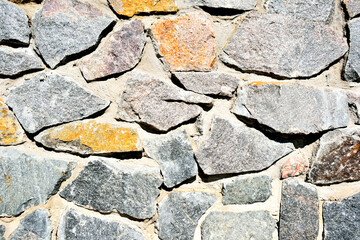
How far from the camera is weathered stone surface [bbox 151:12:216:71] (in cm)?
95

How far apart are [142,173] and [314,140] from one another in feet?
1.88

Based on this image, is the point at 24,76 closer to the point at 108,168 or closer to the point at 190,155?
the point at 108,168

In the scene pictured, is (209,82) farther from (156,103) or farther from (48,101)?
(48,101)

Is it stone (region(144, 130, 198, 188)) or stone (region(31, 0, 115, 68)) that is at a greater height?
stone (region(31, 0, 115, 68))

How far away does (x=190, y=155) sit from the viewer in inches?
39.0

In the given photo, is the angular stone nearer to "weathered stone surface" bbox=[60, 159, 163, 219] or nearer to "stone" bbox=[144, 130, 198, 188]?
"weathered stone surface" bbox=[60, 159, 163, 219]

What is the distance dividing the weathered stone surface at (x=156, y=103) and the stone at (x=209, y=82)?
23 mm

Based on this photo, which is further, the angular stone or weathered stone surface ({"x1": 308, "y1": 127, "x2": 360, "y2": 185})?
weathered stone surface ({"x1": 308, "y1": 127, "x2": 360, "y2": 185})

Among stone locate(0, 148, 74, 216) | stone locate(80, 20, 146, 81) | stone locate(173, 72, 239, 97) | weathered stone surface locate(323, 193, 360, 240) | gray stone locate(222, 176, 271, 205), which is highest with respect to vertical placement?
stone locate(80, 20, 146, 81)

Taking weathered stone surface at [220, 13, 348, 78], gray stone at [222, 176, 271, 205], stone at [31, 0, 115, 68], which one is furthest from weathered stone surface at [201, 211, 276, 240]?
stone at [31, 0, 115, 68]

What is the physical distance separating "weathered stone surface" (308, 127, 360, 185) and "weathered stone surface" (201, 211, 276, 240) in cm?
21

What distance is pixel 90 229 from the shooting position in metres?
0.95

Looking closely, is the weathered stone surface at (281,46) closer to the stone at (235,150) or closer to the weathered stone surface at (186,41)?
the weathered stone surface at (186,41)

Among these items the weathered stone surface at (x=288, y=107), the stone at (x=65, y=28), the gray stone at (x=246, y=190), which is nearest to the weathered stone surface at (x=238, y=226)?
the gray stone at (x=246, y=190)
